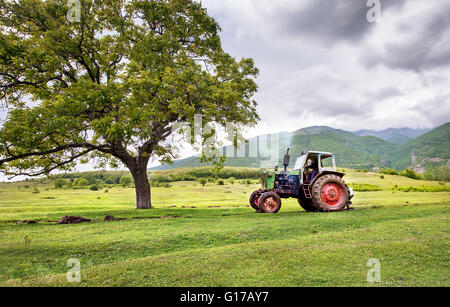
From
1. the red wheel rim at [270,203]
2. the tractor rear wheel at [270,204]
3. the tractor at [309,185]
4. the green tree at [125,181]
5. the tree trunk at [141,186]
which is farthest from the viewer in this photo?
the green tree at [125,181]

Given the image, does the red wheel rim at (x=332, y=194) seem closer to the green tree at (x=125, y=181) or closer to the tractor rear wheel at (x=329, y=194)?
the tractor rear wheel at (x=329, y=194)

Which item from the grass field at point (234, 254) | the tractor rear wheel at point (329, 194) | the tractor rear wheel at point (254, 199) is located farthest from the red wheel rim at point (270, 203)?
the grass field at point (234, 254)

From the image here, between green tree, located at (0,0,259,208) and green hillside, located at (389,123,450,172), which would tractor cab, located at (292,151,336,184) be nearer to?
green tree, located at (0,0,259,208)

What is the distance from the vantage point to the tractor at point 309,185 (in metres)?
13.6

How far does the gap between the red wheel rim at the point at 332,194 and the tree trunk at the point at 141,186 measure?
12083 mm

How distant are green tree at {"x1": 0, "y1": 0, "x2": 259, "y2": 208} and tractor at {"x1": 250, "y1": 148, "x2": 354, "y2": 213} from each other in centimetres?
555

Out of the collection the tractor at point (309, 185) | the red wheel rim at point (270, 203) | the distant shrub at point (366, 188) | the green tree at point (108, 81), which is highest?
the green tree at point (108, 81)

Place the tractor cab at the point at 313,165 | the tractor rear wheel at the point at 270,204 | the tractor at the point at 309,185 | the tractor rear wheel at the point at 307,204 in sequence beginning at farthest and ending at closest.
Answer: the tractor rear wheel at the point at 307,204
the tractor cab at the point at 313,165
the tractor rear wheel at the point at 270,204
the tractor at the point at 309,185

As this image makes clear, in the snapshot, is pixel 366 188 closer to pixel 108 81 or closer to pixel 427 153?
pixel 108 81

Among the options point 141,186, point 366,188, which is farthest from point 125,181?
point 366,188

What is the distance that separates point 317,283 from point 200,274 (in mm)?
→ 2197

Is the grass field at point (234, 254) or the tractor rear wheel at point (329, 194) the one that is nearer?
the grass field at point (234, 254)
